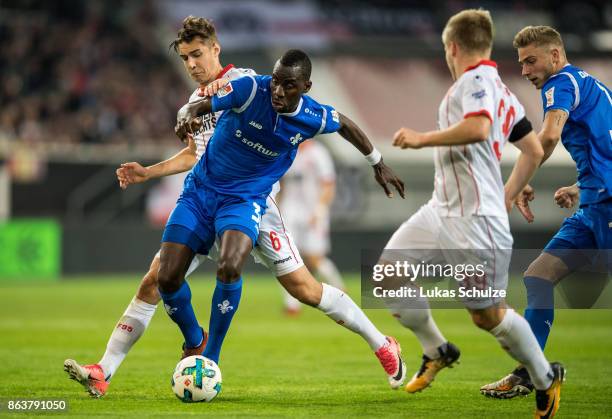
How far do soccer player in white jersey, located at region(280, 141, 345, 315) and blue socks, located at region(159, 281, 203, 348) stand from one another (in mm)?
6489

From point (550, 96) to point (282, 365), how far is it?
3441 mm

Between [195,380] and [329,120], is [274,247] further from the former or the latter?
[195,380]

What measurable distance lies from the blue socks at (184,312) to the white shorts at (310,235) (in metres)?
7.44

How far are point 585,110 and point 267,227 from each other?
7.71 ft

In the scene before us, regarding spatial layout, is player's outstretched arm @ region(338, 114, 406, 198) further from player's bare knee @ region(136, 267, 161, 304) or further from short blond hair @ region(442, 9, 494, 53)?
player's bare knee @ region(136, 267, 161, 304)

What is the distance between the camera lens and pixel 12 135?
21734 millimetres

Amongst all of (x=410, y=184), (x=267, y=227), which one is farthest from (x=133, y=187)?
(x=267, y=227)

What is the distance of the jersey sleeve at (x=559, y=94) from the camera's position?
6621 millimetres

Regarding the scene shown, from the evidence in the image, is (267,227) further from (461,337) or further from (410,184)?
(410,184)

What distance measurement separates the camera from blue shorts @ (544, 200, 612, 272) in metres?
6.89

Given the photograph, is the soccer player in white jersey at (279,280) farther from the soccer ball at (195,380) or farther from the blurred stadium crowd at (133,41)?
the blurred stadium crowd at (133,41)

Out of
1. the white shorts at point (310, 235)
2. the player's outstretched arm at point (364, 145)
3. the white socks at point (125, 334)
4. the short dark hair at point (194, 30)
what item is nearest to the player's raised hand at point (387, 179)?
the player's outstretched arm at point (364, 145)

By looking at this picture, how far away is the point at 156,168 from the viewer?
7.11 metres

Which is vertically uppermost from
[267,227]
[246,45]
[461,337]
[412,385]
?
[246,45]
